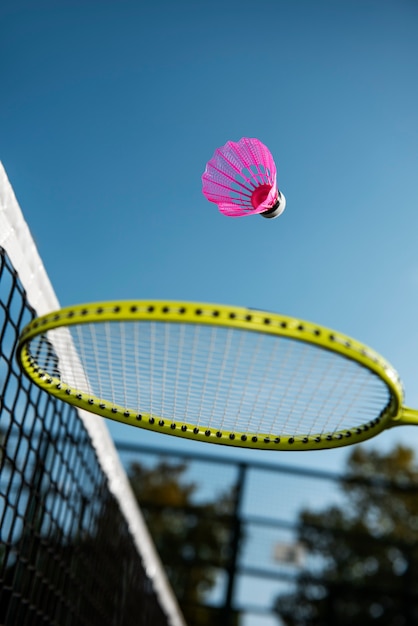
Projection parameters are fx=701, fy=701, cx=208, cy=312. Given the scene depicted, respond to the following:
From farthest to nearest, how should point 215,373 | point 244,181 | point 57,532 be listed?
1. point 57,532
2. point 244,181
3. point 215,373

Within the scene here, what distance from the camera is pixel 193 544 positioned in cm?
620

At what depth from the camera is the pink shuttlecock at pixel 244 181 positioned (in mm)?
1568

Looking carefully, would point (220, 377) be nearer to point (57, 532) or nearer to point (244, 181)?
point (244, 181)

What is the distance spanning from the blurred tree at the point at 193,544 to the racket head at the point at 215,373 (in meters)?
4.83

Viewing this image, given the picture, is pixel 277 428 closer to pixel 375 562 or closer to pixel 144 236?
A: pixel 144 236

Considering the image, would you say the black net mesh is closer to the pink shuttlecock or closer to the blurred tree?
the pink shuttlecock

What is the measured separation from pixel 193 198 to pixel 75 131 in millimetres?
1046

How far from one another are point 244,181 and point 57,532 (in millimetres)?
1204

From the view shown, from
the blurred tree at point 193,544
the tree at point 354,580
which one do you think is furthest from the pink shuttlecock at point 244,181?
the tree at point 354,580

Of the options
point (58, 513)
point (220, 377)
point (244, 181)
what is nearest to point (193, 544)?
point (58, 513)

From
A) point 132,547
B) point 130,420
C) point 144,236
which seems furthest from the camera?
point 144,236

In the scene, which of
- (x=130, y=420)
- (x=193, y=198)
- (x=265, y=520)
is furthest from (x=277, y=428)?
(x=265, y=520)

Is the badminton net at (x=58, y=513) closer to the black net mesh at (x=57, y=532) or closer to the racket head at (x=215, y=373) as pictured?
the black net mesh at (x=57, y=532)

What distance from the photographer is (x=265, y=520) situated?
6168 millimetres
